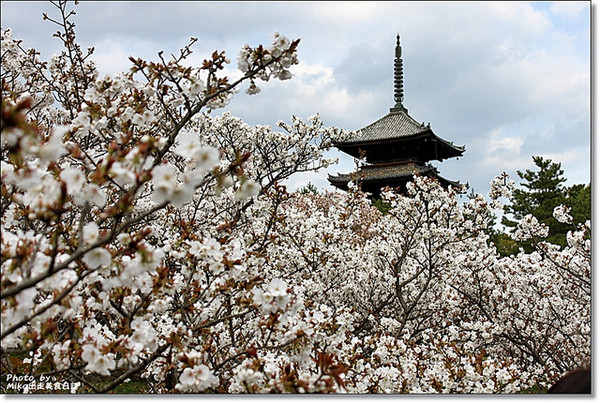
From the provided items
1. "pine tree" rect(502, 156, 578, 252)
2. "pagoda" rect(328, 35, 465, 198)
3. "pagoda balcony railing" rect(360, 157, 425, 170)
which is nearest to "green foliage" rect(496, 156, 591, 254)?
"pine tree" rect(502, 156, 578, 252)

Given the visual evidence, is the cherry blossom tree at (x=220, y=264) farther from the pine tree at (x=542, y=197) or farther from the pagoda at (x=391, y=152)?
the pagoda at (x=391, y=152)

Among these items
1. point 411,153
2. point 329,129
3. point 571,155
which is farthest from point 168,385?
point 411,153

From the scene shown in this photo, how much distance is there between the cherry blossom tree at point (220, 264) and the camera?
1243mm

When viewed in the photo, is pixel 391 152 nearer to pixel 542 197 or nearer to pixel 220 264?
pixel 542 197

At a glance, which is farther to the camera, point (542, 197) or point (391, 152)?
point (391, 152)

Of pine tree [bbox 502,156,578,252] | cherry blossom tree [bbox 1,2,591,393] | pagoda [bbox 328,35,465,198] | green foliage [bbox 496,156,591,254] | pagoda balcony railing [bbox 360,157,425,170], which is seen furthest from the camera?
pagoda balcony railing [bbox 360,157,425,170]

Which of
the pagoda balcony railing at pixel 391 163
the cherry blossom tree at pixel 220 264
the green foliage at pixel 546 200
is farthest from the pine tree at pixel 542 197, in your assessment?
the pagoda balcony railing at pixel 391 163

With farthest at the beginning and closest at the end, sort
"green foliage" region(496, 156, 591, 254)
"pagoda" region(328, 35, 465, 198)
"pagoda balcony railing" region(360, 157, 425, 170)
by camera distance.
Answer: "pagoda balcony railing" region(360, 157, 425, 170) → "pagoda" region(328, 35, 465, 198) → "green foliage" region(496, 156, 591, 254)

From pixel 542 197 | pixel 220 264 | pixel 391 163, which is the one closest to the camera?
pixel 220 264

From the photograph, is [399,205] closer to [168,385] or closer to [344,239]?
[344,239]

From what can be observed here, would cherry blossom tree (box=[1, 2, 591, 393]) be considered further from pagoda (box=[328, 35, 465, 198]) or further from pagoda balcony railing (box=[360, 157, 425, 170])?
pagoda balcony railing (box=[360, 157, 425, 170])

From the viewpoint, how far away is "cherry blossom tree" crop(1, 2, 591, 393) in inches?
48.9

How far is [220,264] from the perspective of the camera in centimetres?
167

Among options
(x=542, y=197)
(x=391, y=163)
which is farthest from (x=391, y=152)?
(x=542, y=197)
